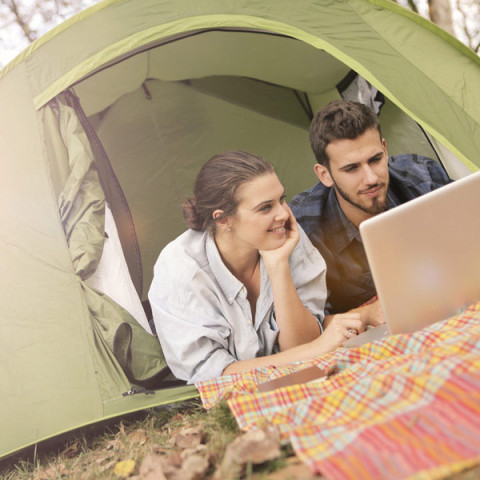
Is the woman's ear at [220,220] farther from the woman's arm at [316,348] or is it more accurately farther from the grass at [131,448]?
the grass at [131,448]

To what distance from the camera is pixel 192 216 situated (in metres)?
1.93

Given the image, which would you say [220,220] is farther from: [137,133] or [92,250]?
[137,133]

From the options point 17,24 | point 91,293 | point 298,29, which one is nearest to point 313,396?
point 91,293

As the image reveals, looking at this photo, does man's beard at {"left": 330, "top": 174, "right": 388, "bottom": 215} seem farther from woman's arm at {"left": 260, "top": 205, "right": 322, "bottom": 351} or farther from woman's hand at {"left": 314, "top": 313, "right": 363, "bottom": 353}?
woman's hand at {"left": 314, "top": 313, "right": 363, "bottom": 353}

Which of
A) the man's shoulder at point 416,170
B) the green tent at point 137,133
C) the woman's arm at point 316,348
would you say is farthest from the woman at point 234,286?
the man's shoulder at point 416,170

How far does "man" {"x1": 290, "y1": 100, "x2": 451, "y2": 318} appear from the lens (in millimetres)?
1954

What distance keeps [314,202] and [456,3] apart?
6157 millimetres

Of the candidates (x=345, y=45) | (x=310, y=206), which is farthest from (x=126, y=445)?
(x=345, y=45)

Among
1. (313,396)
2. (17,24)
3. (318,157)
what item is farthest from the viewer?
(17,24)

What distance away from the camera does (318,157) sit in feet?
6.93

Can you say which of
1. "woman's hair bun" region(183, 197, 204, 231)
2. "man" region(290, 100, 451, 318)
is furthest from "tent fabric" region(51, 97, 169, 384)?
"man" region(290, 100, 451, 318)

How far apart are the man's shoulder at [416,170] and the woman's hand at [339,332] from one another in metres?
0.74

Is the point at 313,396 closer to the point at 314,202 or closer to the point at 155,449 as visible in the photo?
the point at 155,449

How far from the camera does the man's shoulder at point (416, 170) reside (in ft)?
7.03
